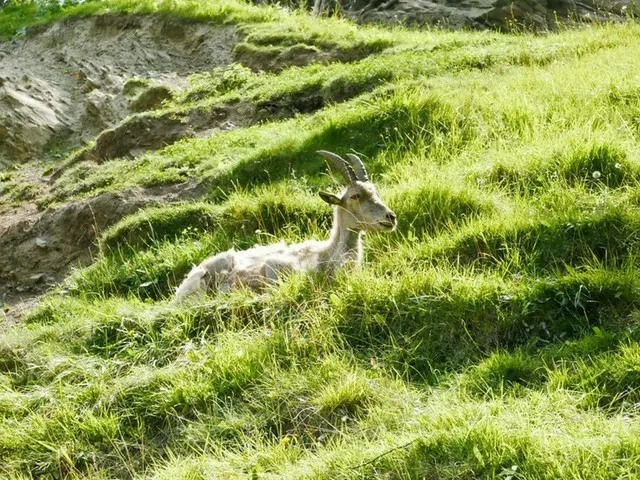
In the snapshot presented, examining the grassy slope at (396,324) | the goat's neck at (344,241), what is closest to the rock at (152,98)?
the grassy slope at (396,324)

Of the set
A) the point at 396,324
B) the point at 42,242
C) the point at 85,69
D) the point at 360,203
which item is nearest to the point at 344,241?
the point at 360,203

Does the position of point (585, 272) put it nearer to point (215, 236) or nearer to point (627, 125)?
point (627, 125)

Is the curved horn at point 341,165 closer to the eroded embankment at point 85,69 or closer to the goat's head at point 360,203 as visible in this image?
the goat's head at point 360,203

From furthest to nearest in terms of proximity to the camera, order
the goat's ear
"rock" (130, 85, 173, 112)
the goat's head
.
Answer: "rock" (130, 85, 173, 112) → the goat's ear → the goat's head

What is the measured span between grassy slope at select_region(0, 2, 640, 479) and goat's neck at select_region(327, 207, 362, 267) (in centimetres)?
18

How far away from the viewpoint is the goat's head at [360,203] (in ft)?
30.2

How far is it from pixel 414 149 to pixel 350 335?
172 inches

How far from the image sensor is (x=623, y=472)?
5.25 m

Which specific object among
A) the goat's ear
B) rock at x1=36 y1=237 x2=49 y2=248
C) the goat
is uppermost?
the goat's ear

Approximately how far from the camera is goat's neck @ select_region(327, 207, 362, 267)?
925 centimetres

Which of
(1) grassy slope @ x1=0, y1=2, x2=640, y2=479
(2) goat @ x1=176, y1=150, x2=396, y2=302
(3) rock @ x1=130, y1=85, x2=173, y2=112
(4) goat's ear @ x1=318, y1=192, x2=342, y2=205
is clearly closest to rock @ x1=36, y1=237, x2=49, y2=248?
(1) grassy slope @ x1=0, y1=2, x2=640, y2=479

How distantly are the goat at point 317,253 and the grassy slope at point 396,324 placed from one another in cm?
29

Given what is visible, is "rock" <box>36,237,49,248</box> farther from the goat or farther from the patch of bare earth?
the goat

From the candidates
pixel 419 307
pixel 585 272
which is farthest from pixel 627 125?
pixel 419 307
